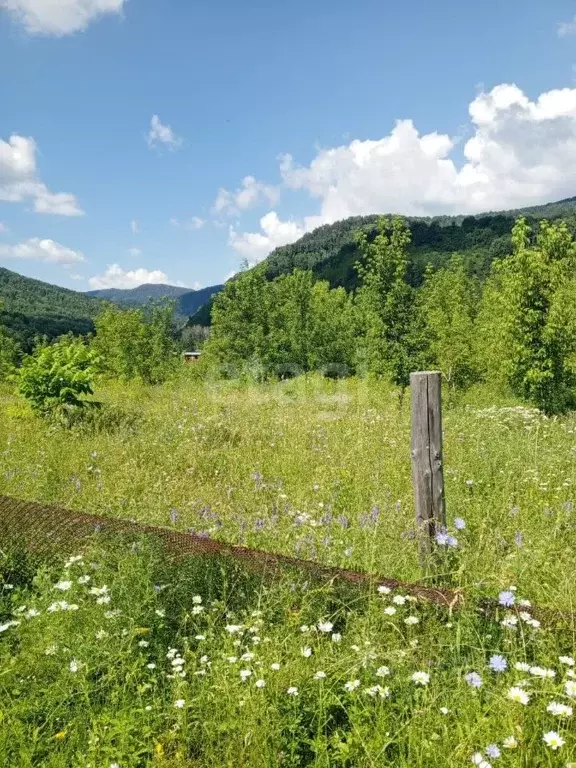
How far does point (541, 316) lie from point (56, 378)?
44.2 ft

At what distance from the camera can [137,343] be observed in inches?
1651

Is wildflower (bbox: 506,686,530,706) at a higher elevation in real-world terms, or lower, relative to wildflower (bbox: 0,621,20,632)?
higher

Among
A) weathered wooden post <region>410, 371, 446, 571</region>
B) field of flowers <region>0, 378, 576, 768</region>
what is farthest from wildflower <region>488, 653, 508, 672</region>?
weathered wooden post <region>410, 371, 446, 571</region>

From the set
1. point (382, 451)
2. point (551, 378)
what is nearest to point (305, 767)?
point (382, 451)

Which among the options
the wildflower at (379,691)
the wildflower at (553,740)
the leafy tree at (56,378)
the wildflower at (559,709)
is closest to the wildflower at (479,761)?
the wildflower at (553,740)

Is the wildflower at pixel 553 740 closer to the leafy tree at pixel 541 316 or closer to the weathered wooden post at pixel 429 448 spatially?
the weathered wooden post at pixel 429 448

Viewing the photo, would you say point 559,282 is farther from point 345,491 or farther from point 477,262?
point 477,262

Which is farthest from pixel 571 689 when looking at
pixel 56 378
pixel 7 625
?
pixel 56 378

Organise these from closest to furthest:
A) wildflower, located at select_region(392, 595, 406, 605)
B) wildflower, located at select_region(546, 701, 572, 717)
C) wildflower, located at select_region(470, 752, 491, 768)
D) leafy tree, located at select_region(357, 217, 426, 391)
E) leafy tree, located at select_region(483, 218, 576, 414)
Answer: wildflower, located at select_region(470, 752, 491, 768), wildflower, located at select_region(546, 701, 572, 717), wildflower, located at select_region(392, 595, 406, 605), leafy tree, located at select_region(357, 217, 426, 391), leafy tree, located at select_region(483, 218, 576, 414)

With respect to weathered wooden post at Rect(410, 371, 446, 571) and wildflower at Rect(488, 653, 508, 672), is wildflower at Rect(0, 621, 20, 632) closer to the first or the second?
wildflower at Rect(488, 653, 508, 672)

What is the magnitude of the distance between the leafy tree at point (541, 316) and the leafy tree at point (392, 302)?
2.92m

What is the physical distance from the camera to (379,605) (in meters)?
3.39

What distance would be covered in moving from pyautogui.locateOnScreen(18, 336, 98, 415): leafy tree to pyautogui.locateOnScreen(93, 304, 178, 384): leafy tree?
27092 mm

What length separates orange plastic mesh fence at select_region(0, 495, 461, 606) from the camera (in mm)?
3529
